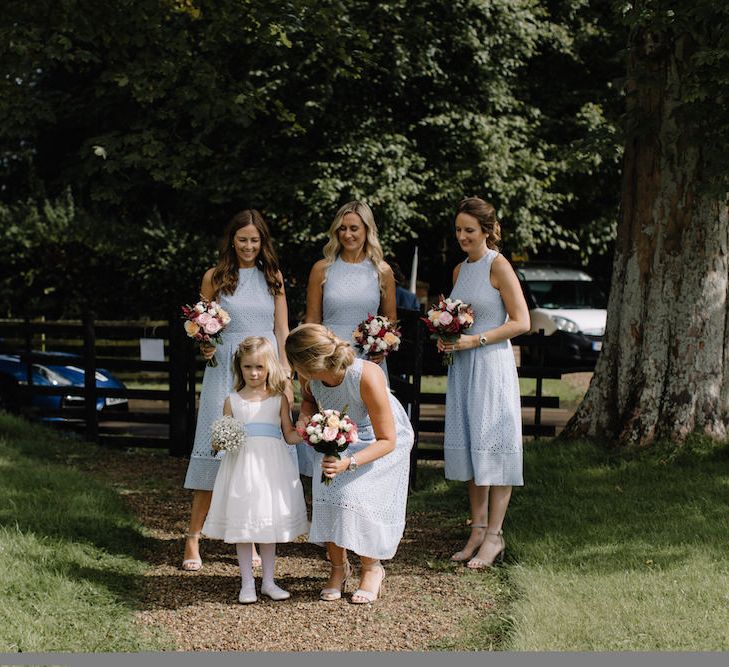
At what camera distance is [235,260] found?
21.7ft

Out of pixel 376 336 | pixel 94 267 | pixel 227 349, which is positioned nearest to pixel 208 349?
pixel 227 349

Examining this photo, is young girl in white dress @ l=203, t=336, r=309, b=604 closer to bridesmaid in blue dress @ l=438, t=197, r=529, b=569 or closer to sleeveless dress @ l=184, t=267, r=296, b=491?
sleeveless dress @ l=184, t=267, r=296, b=491

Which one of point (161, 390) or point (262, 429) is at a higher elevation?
point (262, 429)

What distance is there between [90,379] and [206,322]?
479cm

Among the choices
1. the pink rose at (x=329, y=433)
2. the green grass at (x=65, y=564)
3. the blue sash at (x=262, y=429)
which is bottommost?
the green grass at (x=65, y=564)

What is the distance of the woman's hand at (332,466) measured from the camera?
5238 millimetres

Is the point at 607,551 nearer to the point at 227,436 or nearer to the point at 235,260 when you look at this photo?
the point at 227,436

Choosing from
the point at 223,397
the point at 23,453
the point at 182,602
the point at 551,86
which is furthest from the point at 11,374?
the point at 551,86

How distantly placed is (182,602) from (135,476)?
3.74m

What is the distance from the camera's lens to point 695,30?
796cm

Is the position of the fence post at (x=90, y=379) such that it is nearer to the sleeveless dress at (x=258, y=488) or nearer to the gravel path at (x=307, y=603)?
the gravel path at (x=307, y=603)

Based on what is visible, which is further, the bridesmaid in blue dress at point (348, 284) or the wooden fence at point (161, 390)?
the wooden fence at point (161, 390)

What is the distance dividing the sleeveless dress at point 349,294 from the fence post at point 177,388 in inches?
146

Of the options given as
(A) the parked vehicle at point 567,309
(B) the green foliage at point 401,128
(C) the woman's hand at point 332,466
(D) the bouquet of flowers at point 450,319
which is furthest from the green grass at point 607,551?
(A) the parked vehicle at point 567,309
